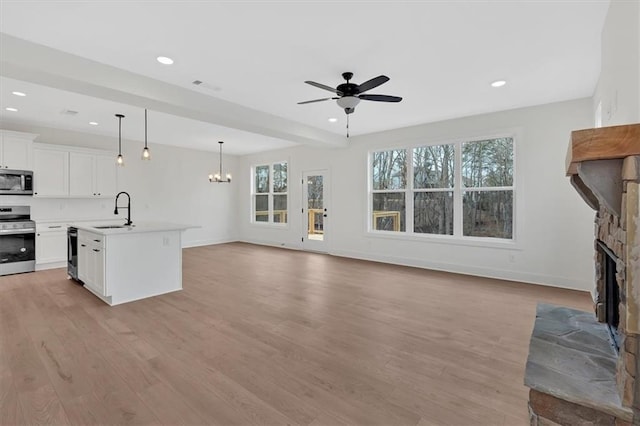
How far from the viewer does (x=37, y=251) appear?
5.70m

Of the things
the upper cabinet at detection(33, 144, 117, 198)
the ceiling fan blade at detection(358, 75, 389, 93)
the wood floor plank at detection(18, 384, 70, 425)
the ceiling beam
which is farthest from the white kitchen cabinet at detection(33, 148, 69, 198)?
the ceiling fan blade at detection(358, 75, 389, 93)

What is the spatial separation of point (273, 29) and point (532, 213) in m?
4.56

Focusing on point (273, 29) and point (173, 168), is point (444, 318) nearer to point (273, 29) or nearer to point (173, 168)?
point (273, 29)

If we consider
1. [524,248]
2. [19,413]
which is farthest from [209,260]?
[524,248]

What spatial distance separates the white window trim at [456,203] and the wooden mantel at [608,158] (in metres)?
4.02

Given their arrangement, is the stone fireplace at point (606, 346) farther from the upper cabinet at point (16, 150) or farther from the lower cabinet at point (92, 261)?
the upper cabinet at point (16, 150)

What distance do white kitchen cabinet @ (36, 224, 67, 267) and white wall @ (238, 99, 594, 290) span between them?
5634mm

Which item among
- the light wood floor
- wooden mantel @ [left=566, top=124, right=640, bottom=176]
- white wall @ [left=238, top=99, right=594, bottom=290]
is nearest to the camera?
wooden mantel @ [left=566, top=124, right=640, bottom=176]

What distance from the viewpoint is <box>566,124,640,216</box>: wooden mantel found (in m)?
1.24

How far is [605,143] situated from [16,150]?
7.76m

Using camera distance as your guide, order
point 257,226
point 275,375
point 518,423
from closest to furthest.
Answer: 1. point 518,423
2. point 275,375
3. point 257,226

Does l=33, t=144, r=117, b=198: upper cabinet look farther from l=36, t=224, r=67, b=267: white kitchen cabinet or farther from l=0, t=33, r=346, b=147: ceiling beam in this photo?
l=0, t=33, r=346, b=147: ceiling beam

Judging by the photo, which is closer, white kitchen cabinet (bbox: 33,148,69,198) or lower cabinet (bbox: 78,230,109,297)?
lower cabinet (bbox: 78,230,109,297)

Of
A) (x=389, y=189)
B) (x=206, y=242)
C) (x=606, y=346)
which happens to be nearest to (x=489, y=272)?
(x=389, y=189)
